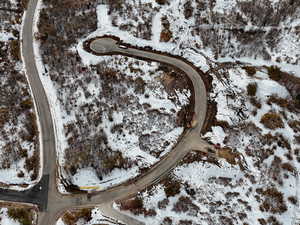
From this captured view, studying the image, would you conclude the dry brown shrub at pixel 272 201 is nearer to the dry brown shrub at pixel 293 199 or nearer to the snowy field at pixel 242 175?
the snowy field at pixel 242 175

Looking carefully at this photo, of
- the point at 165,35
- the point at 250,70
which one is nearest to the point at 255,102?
the point at 250,70

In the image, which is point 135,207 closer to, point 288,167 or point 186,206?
point 186,206

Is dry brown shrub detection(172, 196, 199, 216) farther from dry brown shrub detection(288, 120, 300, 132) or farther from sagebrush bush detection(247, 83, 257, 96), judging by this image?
sagebrush bush detection(247, 83, 257, 96)

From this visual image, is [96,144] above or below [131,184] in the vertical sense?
above

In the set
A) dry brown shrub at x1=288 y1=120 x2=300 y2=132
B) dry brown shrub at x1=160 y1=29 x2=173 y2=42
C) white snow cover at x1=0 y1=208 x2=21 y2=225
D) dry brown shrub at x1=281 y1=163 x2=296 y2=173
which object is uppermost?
dry brown shrub at x1=160 y1=29 x2=173 y2=42

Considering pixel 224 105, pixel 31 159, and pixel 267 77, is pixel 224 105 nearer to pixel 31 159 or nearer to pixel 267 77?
pixel 267 77

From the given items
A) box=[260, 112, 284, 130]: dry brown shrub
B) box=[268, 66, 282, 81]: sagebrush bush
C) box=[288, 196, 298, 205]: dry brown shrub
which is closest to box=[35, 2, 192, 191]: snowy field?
box=[260, 112, 284, 130]: dry brown shrub

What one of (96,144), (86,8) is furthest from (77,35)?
(96,144)

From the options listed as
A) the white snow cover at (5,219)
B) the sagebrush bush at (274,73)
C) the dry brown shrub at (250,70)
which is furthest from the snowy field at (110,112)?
the sagebrush bush at (274,73)
